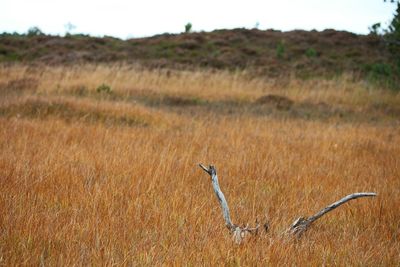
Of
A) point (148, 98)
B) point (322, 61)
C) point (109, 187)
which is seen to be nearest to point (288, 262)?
point (109, 187)

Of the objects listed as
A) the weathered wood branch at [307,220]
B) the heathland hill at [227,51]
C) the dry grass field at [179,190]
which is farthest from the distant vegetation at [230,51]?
the weathered wood branch at [307,220]

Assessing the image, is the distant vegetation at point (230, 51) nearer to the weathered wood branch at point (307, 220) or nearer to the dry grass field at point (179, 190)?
the dry grass field at point (179, 190)

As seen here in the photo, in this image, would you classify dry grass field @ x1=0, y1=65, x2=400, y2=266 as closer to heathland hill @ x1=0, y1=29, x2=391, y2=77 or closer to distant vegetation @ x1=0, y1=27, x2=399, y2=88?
distant vegetation @ x1=0, y1=27, x2=399, y2=88

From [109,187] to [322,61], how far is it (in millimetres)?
19889

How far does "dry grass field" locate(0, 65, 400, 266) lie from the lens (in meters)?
1.87

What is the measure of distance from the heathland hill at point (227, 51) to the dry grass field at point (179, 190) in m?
12.8

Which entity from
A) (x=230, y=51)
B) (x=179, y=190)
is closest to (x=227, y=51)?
(x=230, y=51)

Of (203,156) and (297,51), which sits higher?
(297,51)

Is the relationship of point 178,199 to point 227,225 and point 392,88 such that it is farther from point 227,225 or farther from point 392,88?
point 392,88

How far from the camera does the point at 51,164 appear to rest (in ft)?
11.1

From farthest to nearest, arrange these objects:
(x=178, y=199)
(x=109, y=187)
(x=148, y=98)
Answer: (x=148, y=98), (x=109, y=187), (x=178, y=199)

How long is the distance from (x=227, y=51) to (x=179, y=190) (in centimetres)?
2101

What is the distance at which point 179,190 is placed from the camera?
297 centimetres

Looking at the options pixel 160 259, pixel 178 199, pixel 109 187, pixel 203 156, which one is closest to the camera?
pixel 160 259
